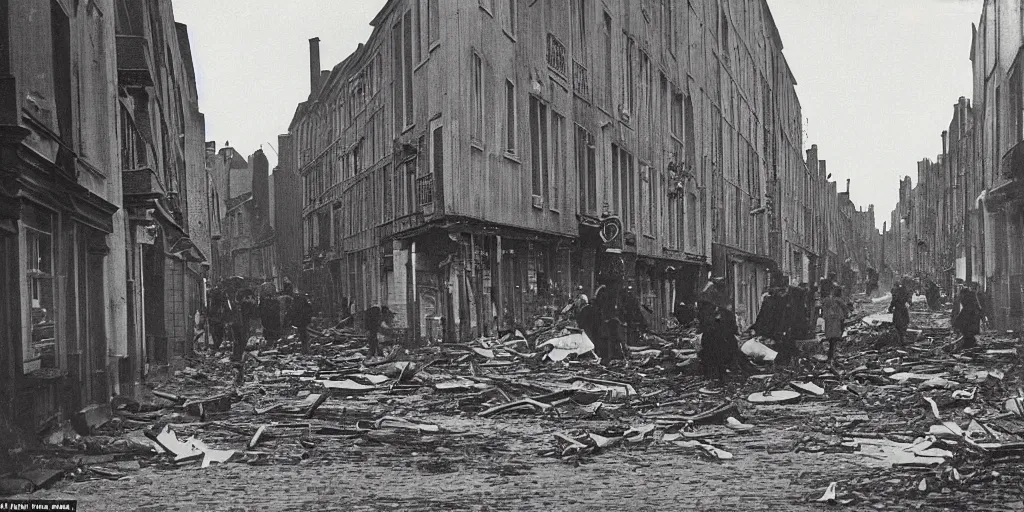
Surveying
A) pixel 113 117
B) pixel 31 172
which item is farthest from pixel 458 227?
pixel 31 172

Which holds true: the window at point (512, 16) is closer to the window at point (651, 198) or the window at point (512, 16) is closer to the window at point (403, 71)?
the window at point (403, 71)

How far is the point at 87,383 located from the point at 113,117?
11.1ft

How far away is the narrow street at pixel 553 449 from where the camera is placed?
7016mm

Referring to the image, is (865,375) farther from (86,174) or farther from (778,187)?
(778,187)

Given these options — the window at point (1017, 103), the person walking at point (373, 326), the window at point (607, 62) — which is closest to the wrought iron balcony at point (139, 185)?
the person walking at point (373, 326)

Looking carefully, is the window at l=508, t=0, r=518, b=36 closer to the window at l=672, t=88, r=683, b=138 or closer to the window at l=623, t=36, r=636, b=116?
the window at l=623, t=36, r=636, b=116

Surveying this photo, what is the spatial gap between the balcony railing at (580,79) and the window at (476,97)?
17.0 feet

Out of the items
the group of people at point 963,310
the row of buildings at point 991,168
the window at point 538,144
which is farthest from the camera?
the window at point 538,144

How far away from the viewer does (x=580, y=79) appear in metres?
22.9

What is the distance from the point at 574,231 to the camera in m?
22.4

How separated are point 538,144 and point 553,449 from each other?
12.4m

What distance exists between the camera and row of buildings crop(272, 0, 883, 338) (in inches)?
690

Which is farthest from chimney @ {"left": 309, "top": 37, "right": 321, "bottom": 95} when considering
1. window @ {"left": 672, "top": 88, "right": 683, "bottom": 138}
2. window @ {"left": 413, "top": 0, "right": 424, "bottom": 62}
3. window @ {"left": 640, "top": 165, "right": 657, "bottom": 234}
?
window @ {"left": 672, "top": 88, "right": 683, "bottom": 138}

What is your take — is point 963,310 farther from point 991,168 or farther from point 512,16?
point 512,16
